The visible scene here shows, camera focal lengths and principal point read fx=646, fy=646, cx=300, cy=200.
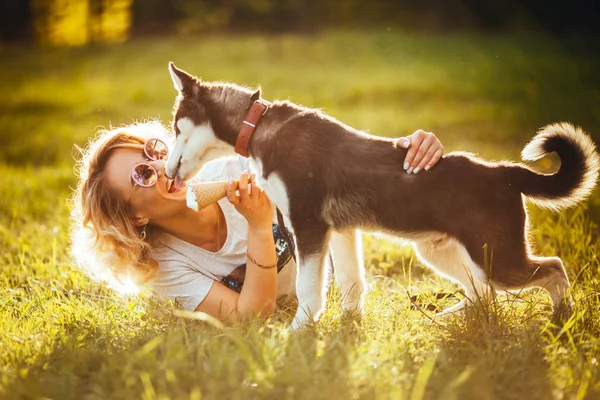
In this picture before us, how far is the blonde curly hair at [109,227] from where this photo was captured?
3.90m

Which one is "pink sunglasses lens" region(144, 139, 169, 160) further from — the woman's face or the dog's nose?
the dog's nose

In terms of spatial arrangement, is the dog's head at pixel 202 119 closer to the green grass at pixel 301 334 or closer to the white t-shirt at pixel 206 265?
the white t-shirt at pixel 206 265

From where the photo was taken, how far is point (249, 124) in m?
3.66

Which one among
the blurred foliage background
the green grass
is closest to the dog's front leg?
the green grass

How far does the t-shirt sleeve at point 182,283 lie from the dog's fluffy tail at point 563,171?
195 centimetres

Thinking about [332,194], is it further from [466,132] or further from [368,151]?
[466,132]

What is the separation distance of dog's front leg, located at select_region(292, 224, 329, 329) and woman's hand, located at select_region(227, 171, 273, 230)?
0.34m

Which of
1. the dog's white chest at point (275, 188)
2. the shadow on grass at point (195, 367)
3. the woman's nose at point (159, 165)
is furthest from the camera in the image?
the woman's nose at point (159, 165)

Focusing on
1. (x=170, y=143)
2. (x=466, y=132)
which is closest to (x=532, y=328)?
(x=170, y=143)

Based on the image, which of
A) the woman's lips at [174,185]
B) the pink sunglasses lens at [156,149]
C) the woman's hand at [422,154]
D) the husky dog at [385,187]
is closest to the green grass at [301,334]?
the husky dog at [385,187]

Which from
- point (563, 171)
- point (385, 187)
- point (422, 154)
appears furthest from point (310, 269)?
point (563, 171)

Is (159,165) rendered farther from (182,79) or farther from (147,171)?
(182,79)

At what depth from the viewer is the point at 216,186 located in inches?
150

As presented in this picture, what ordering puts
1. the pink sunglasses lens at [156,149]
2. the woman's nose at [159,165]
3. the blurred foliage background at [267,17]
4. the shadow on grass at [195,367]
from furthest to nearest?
the blurred foliage background at [267,17], the pink sunglasses lens at [156,149], the woman's nose at [159,165], the shadow on grass at [195,367]
